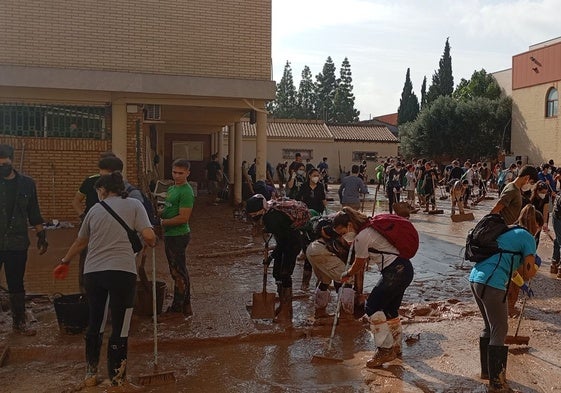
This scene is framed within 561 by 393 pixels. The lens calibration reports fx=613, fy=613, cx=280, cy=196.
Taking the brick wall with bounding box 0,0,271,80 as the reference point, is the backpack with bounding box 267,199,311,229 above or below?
below

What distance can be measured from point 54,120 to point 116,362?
33.8 ft

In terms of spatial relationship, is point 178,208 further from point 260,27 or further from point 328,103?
point 328,103

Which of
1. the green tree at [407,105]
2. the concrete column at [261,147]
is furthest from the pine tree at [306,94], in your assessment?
the concrete column at [261,147]

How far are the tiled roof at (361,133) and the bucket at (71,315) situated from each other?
1567 inches

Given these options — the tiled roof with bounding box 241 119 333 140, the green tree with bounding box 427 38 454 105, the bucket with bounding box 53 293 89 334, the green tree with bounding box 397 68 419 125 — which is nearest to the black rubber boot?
the bucket with bounding box 53 293 89 334

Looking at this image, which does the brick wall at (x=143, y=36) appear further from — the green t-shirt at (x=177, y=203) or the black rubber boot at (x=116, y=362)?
the black rubber boot at (x=116, y=362)

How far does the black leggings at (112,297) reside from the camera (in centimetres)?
467

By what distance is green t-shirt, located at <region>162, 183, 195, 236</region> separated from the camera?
6.43 m

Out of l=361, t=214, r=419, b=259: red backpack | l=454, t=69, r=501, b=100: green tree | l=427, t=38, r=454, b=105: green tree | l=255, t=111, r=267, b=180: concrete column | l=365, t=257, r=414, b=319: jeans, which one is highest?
l=427, t=38, r=454, b=105: green tree

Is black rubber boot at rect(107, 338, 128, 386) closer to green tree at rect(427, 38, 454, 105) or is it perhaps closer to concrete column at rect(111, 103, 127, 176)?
concrete column at rect(111, 103, 127, 176)

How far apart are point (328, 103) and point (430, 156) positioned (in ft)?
154

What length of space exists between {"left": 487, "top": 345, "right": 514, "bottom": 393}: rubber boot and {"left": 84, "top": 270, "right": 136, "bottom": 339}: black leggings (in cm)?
284

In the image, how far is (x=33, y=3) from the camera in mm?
13500

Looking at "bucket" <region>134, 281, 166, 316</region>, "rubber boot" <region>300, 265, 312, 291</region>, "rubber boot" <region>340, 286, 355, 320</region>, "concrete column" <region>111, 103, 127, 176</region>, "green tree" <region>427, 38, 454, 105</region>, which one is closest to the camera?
"bucket" <region>134, 281, 166, 316</region>
